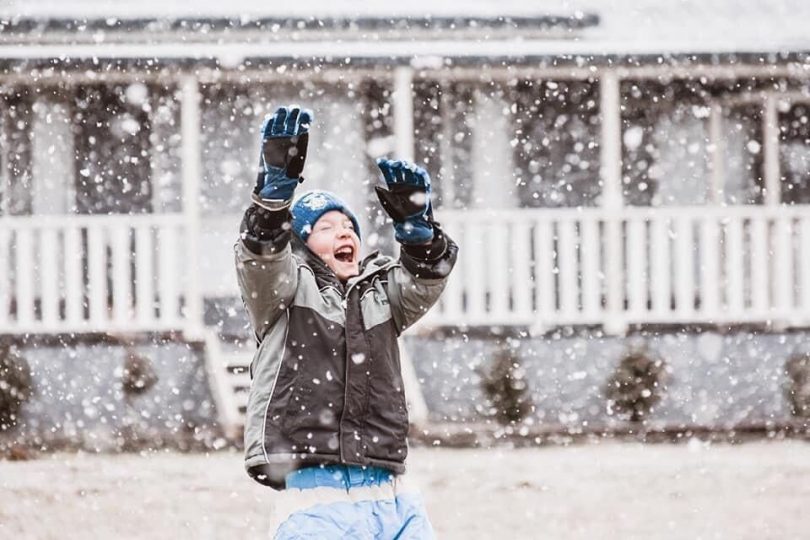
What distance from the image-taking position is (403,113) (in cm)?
1188

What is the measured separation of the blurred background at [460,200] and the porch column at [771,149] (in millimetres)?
27

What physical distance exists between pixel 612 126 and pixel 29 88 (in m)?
5.84

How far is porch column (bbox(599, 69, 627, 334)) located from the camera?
38.1ft

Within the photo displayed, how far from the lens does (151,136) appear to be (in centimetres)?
1305

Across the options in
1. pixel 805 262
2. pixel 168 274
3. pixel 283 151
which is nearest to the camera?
pixel 283 151

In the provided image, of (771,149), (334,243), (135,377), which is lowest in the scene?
(135,377)

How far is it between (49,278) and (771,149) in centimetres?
751

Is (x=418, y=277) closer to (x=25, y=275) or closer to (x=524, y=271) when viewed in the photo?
(x=524, y=271)

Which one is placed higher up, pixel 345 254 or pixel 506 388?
pixel 345 254

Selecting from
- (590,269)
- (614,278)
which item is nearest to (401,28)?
(590,269)

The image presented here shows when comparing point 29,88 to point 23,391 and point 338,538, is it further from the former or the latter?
point 338,538

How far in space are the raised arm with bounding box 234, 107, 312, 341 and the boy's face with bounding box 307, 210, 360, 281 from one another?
31cm

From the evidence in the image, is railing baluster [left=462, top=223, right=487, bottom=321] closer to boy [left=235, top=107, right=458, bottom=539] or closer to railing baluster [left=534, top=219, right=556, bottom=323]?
railing baluster [left=534, top=219, right=556, bottom=323]

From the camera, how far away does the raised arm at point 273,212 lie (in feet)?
10.5
